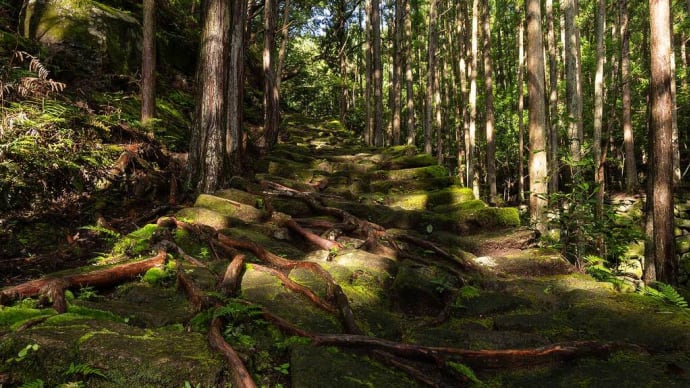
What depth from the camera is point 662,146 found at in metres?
5.48

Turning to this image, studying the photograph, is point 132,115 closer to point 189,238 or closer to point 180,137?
point 180,137

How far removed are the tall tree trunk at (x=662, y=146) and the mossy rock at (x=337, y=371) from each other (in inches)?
195

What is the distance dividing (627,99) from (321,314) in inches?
721

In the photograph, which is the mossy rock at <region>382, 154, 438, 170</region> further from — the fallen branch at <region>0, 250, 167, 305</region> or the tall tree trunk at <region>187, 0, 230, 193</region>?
the fallen branch at <region>0, 250, 167, 305</region>

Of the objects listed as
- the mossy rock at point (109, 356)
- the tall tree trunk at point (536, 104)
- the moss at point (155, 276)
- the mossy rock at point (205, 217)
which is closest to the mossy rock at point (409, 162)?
the tall tree trunk at point (536, 104)

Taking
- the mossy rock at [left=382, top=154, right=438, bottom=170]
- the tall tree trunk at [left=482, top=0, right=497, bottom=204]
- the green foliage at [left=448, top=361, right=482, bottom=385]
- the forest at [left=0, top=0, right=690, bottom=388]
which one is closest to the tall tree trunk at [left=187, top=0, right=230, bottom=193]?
the forest at [left=0, top=0, right=690, bottom=388]

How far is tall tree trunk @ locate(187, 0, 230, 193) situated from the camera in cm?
609

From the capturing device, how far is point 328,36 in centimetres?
2475

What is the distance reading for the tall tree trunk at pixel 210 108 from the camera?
20.0 feet

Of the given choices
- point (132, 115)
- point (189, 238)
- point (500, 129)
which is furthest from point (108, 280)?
point (500, 129)

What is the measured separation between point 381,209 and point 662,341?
13.8ft

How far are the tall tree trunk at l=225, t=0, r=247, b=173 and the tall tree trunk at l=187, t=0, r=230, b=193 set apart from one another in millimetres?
814

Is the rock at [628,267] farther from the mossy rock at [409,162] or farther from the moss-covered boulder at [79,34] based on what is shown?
the moss-covered boulder at [79,34]

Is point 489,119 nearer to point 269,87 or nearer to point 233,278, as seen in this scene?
point 269,87
